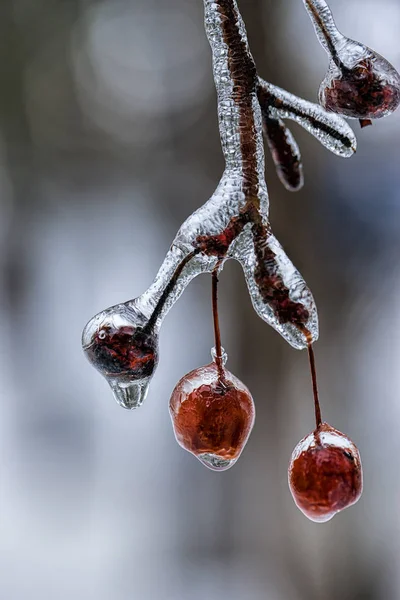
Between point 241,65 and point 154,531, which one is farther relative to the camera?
point 154,531

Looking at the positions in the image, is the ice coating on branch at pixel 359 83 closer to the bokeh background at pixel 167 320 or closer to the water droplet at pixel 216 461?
the water droplet at pixel 216 461

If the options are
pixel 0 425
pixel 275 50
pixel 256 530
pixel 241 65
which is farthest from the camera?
pixel 0 425

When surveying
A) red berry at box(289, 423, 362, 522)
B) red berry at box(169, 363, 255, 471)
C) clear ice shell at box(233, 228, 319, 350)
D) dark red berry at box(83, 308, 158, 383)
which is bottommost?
red berry at box(289, 423, 362, 522)

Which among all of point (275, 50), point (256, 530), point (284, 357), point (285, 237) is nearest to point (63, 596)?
point (256, 530)

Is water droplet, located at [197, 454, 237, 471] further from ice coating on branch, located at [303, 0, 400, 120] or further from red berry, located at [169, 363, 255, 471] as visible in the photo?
ice coating on branch, located at [303, 0, 400, 120]

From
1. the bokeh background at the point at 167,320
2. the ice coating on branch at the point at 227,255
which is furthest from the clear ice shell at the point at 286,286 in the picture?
the bokeh background at the point at 167,320

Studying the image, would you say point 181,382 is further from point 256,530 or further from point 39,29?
point 39,29

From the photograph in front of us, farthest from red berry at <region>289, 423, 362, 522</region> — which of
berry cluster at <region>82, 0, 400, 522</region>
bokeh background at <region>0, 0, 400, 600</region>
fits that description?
bokeh background at <region>0, 0, 400, 600</region>
